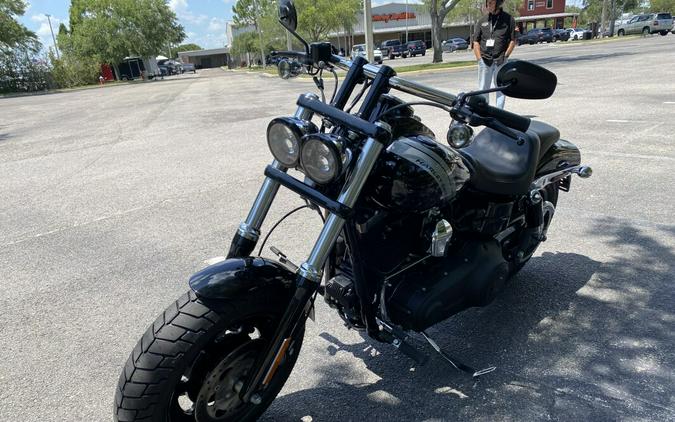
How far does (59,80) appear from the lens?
4644cm

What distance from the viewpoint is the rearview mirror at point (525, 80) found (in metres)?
Answer: 1.89

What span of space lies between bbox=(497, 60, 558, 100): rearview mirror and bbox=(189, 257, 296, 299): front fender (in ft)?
3.91

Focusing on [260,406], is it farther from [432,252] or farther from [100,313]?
[100,313]

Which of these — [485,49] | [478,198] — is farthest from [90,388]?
[485,49]

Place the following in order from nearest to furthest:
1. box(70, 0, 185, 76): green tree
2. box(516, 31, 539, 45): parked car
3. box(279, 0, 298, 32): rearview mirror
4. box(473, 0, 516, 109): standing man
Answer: box(279, 0, 298, 32): rearview mirror
box(473, 0, 516, 109): standing man
box(516, 31, 539, 45): parked car
box(70, 0, 185, 76): green tree

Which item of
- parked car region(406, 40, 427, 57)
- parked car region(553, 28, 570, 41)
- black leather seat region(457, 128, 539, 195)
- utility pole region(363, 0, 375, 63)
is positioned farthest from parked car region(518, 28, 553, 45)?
black leather seat region(457, 128, 539, 195)

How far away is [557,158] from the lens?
11.2ft

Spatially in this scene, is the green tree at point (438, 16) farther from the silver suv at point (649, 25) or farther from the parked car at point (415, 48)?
the silver suv at point (649, 25)

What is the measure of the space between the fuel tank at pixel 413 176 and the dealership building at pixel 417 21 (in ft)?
234

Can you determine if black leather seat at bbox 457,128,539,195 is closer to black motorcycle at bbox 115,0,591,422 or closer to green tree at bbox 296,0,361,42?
black motorcycle at bbox 115,0,591,422

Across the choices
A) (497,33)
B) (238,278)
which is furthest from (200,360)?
(497,33)

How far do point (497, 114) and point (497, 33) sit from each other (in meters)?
7.41

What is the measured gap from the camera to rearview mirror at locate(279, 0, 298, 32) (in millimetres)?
2395

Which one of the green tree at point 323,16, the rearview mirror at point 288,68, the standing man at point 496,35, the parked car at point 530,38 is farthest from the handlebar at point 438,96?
the parked car at point 530,38
